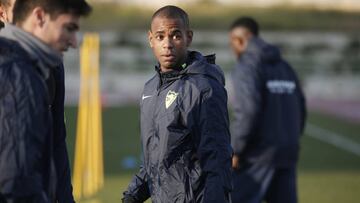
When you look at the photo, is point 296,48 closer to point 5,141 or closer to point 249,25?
point 249,25

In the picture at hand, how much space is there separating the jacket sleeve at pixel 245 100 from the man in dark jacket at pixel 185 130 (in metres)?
2.71

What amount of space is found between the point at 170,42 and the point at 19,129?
6.54 ft

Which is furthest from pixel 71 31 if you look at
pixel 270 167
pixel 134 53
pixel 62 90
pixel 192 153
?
pixel 134 53

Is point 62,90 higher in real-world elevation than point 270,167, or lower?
higher

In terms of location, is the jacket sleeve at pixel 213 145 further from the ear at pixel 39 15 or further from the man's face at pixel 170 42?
the ear at pixel 39 15

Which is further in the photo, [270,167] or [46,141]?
[270,167]

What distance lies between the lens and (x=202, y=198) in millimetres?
5352

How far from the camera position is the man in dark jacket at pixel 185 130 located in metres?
5.35

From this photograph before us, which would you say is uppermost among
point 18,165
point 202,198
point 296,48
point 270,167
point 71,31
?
point 71,31

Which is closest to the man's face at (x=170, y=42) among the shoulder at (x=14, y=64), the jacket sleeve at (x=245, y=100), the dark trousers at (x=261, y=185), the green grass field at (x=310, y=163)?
the shoulder at (x=14, y=64)

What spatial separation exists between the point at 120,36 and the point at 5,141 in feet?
153

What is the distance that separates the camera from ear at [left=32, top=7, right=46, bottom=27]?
411 cm

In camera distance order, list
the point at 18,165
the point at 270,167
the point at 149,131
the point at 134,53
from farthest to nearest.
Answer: the point at 134,53 < the point at 270,167 < the point at 149,131 < the point at 18,165

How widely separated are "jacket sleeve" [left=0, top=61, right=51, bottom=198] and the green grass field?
839cm
